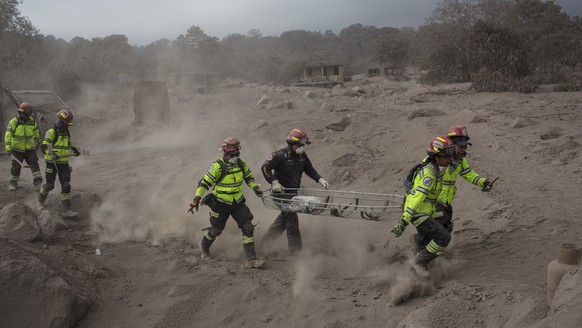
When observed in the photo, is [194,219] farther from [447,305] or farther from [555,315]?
[555,315]

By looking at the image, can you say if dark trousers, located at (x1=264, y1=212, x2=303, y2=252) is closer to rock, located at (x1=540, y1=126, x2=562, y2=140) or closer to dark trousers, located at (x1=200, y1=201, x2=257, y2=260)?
dark trousers, located at (x1=200, y1=201, x2=257, y2=260)

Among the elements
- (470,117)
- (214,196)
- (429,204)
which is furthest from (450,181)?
(470,117)

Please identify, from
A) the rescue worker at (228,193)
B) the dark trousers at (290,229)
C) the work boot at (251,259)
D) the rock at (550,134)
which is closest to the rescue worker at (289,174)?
the dark trousers at (290,229)

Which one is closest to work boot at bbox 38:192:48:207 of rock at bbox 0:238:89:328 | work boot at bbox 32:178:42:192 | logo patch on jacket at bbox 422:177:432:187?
work boot at bbox 32:178:42:192

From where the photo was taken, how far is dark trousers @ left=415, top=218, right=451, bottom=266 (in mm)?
5668

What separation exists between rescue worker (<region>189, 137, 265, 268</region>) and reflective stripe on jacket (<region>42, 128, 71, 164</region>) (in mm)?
3602

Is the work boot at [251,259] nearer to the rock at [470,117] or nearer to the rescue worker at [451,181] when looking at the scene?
the rescue worker at [451,181]

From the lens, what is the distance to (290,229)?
767 centimetres

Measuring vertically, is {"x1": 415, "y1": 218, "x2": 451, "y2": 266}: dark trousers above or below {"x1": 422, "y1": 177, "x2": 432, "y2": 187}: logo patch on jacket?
below

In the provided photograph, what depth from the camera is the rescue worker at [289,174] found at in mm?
7469

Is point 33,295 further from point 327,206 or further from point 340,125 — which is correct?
point 340,125

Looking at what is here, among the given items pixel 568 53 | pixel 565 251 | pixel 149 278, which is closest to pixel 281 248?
pixel 149 278

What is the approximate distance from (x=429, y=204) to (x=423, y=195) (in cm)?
34

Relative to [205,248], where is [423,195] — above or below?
above
